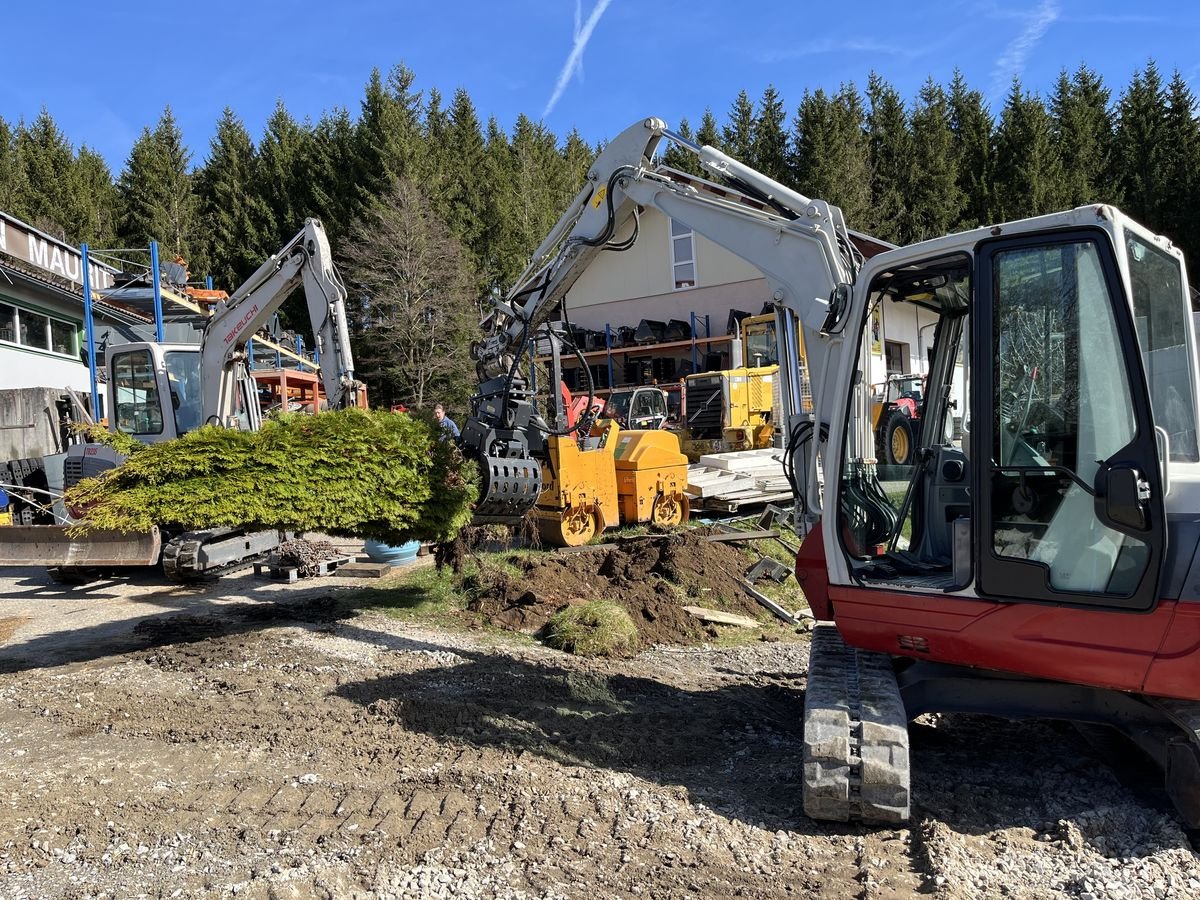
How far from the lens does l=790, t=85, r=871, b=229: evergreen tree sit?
36938mm

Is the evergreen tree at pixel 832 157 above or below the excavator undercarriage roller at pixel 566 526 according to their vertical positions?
above

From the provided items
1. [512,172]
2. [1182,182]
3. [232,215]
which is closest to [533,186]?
[512,172]

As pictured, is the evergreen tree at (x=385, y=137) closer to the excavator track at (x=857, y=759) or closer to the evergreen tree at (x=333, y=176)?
the evergreen tree at (x=333, y=176)

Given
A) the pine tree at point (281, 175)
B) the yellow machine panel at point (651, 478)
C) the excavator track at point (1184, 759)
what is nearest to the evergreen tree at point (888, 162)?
the pine tree at point (281, 175)

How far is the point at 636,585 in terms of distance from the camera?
8.21 meters

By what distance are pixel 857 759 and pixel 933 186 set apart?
4071 centimetres

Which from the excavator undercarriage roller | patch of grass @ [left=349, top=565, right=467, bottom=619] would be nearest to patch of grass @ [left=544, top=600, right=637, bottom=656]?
patch of grass @ [left=349, top=565, right=467, bottom=619]

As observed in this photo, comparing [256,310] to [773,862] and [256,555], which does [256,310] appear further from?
[773,862]

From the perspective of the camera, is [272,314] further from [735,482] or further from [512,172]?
[512,172]

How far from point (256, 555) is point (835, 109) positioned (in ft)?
123

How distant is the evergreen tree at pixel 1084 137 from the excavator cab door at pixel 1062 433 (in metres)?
40.8

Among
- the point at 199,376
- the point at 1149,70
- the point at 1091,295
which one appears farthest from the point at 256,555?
the point at 1149,70

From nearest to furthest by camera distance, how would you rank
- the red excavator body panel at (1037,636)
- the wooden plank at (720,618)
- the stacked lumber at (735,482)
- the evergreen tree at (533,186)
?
the red excavator body panel at (1037,636) < the wooden plank at (720,618) < the stacked lumber at (735,482) < the evergreen tree at (533,186)

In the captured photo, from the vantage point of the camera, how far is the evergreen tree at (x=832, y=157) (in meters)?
36.9
